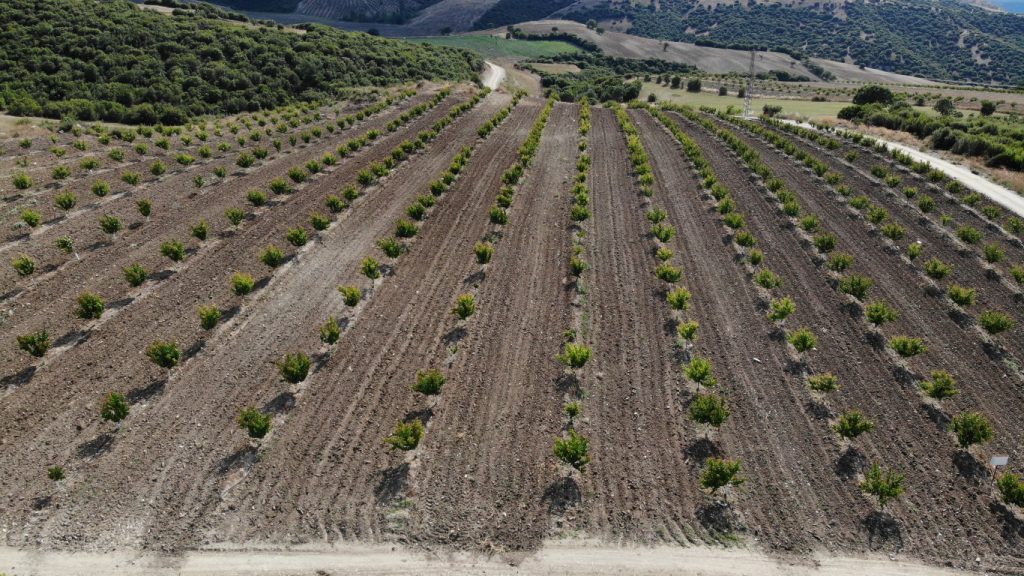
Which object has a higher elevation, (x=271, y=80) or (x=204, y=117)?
(x=271, y=80)

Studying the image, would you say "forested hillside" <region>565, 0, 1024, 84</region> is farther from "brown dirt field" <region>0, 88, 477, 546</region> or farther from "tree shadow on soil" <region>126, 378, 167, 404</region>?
"tree shadow on soil" <region>126, 378, 167, 404</region>

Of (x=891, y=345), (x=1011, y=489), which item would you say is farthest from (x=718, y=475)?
(x=891, y=345)

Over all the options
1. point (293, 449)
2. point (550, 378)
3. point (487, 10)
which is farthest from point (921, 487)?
point (487, 10)

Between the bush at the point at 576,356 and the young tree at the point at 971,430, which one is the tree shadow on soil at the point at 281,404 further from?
the young tree at the point at 971,430

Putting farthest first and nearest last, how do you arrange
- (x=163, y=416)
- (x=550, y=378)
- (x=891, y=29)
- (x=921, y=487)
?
(x=891, y=29)
(x=550, y=378)
(x=163, y=416)
(x=921, y=487)

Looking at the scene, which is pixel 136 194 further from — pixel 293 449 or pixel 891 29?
pixel 891 29

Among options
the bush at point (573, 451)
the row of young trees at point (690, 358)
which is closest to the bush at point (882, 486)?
the row of young trees at point (690, 358)

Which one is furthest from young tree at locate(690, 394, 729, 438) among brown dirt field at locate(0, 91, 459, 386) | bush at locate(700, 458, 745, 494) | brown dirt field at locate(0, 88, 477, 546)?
brown dirt field at locate(0, 91, 459, 386)
